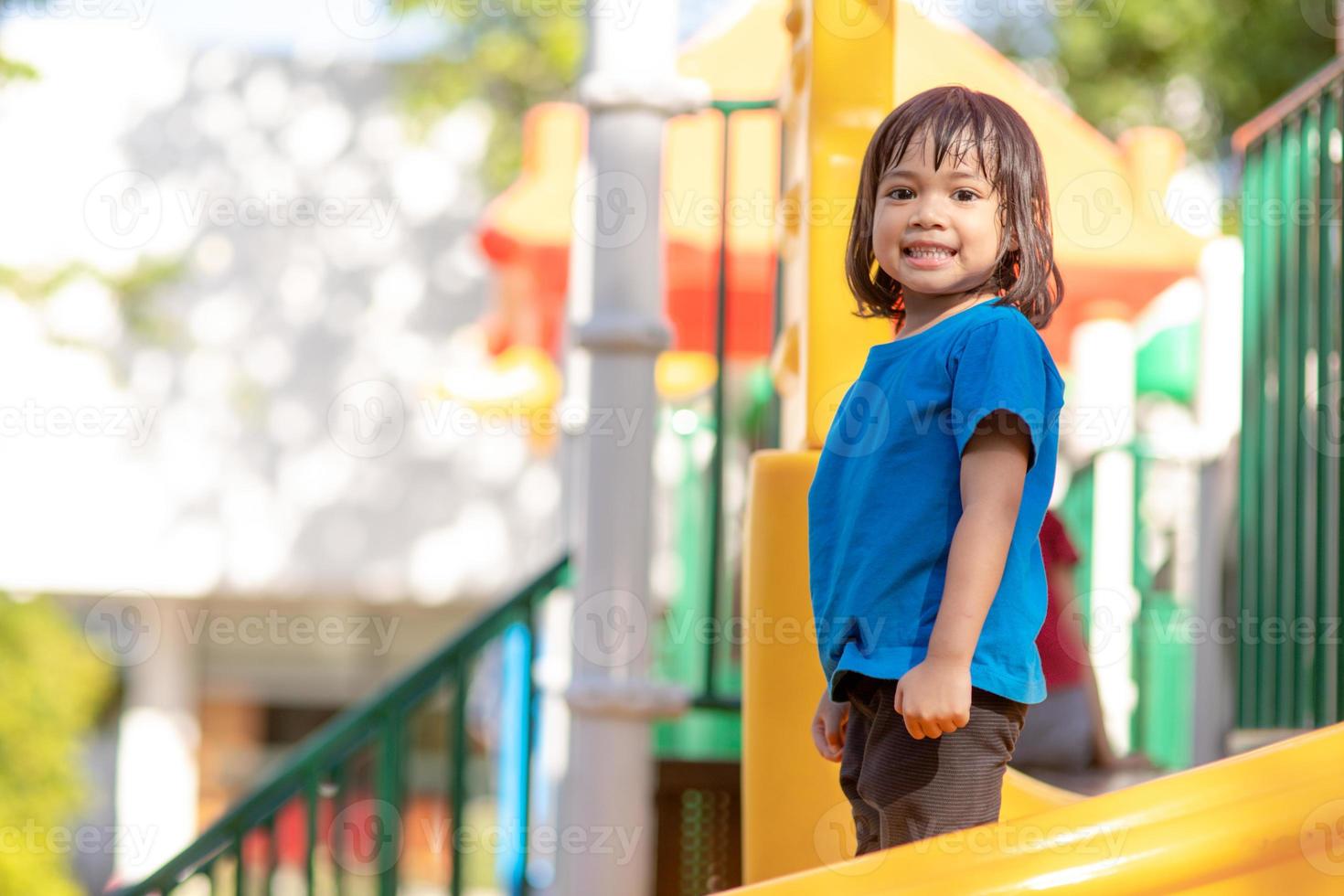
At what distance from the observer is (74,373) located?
36.9ft

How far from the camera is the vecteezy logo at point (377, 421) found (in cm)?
1130

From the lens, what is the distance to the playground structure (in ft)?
3.97

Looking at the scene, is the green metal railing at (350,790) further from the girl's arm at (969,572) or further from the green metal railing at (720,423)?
the girl's arm at (969,572)

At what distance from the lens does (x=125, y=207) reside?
11477 mm

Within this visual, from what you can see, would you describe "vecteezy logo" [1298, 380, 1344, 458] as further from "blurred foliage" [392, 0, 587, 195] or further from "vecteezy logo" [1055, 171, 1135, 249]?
"blurred foliage" [392, 0, 587, 195]

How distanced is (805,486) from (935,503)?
46 cm

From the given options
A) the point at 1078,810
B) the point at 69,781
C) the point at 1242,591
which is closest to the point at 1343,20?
the point at 1242,591

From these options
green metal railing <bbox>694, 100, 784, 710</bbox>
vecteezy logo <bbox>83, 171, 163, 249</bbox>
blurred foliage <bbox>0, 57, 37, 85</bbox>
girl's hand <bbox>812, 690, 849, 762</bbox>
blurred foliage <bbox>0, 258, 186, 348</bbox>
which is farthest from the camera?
vecteezy logo <bbox>83, 171, 163, 249</bbox>

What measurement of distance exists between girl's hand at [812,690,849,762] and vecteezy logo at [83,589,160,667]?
10786 mm

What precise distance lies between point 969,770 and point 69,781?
8.45 m

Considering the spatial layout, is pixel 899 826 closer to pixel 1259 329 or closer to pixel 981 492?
pixel 981 492

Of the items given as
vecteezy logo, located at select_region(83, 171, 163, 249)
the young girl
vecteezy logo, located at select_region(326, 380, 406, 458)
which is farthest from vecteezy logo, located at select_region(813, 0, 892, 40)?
vecteezy logo, located at select_region(83, 171, 163, 249)

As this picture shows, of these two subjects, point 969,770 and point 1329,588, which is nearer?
point 969,770

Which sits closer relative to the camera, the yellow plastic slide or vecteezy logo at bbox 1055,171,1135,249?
the yellow plastic slide
